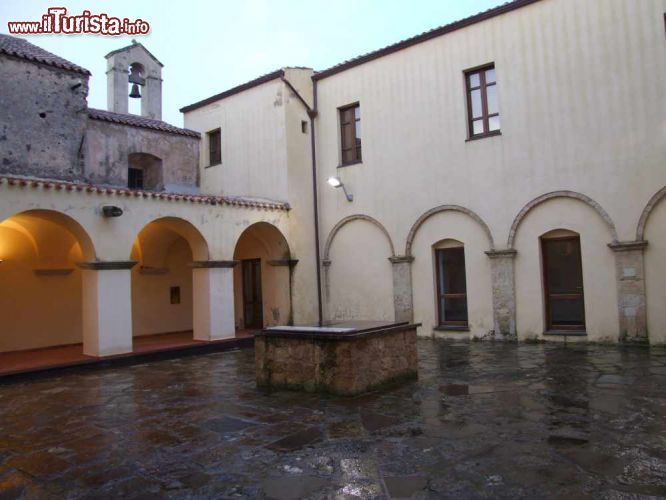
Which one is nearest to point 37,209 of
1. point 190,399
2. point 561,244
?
point 190,399

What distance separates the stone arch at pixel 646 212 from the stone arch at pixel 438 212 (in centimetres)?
288

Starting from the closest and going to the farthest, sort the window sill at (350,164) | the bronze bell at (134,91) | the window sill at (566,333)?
the window sill at (566,333)
the window sill at (350,164)
the bronze bell at (134,91)

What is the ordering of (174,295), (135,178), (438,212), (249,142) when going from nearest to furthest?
(438,212) < (249,142) < (174,295) < (135,178)

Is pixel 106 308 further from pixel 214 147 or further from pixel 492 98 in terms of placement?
pixel 492 98

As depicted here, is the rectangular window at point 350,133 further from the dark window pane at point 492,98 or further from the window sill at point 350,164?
the dark window pane at point 492,98

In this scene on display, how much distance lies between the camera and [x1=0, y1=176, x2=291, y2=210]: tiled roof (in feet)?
32.3

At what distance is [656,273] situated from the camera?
10242 mm

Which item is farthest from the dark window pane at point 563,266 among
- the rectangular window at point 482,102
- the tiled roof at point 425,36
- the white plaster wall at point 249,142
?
the white plaster wall at point 249,142

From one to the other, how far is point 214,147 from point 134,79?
128 inches

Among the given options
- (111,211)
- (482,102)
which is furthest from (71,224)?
(482,102)

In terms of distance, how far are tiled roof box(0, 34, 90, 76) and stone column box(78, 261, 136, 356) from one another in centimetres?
576

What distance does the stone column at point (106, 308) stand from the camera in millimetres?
10859

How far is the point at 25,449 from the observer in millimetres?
5465

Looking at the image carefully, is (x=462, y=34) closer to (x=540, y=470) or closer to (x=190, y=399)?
(x=190, y=399)
